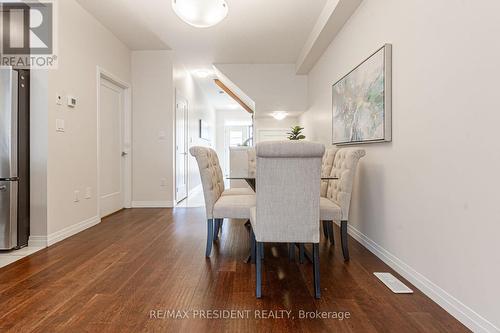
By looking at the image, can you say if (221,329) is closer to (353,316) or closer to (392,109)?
(353,316)

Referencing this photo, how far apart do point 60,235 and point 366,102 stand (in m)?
3.28

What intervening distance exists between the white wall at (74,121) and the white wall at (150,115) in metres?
0.82

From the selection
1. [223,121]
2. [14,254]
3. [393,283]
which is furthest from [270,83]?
[223,121]

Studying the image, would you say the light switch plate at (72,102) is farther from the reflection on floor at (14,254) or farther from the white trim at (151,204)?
the white trim at (151,204)

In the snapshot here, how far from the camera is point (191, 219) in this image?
12.4ft

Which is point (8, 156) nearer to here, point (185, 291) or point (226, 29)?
point (185, 291)

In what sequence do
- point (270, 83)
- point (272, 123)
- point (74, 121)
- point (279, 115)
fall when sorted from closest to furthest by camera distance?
point (74, 121)
point (270, 83)
point (279, 115)
point (272, 123)

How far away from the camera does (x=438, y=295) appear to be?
160 centimetres

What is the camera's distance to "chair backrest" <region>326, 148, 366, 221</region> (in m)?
2.26

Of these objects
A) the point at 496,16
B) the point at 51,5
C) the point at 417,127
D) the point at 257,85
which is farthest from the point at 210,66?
the point at 496,16

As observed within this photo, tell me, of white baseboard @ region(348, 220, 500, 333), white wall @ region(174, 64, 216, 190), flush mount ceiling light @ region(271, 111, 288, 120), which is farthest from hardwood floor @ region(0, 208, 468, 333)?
flush mount ceiling light @ region(271, 111, 288, 120)

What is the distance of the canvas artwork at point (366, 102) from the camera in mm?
2172

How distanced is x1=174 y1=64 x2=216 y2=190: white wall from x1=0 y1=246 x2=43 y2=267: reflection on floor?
3180mm

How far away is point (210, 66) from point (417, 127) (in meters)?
4.39
